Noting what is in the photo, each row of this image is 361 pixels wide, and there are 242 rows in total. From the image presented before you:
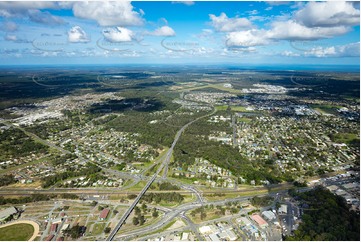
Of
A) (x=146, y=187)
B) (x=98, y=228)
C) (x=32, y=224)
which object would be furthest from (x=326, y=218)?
(x=32, y=224)

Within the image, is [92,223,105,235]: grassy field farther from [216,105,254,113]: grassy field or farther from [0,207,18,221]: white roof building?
[216,105,254,113]: grassy field

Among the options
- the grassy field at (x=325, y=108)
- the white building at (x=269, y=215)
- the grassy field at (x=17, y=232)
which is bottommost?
the grassy field at (x=17, y=232)

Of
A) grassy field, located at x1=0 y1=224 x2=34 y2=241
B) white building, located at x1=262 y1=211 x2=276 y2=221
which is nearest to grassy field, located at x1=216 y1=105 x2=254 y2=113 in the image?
white building, located at x1=262 y1=211 x2=276 y2=221

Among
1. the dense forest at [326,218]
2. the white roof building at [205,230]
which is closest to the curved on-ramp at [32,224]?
the white roof building at [205,230]

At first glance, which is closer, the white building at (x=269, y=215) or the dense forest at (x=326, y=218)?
the dense forest at (x=326, y=218)

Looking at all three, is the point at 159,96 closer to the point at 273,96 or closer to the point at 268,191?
the point at 273,96

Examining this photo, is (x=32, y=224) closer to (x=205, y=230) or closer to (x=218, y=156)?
(x=205, y=230)

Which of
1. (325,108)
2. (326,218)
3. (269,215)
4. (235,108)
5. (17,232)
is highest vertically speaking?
(325,108)

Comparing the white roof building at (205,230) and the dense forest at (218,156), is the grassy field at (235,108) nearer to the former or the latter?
the dense forest at (218,156)

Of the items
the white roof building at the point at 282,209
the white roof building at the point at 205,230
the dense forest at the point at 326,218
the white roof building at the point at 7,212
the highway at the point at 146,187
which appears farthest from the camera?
the white roof building at the point at 282,209
